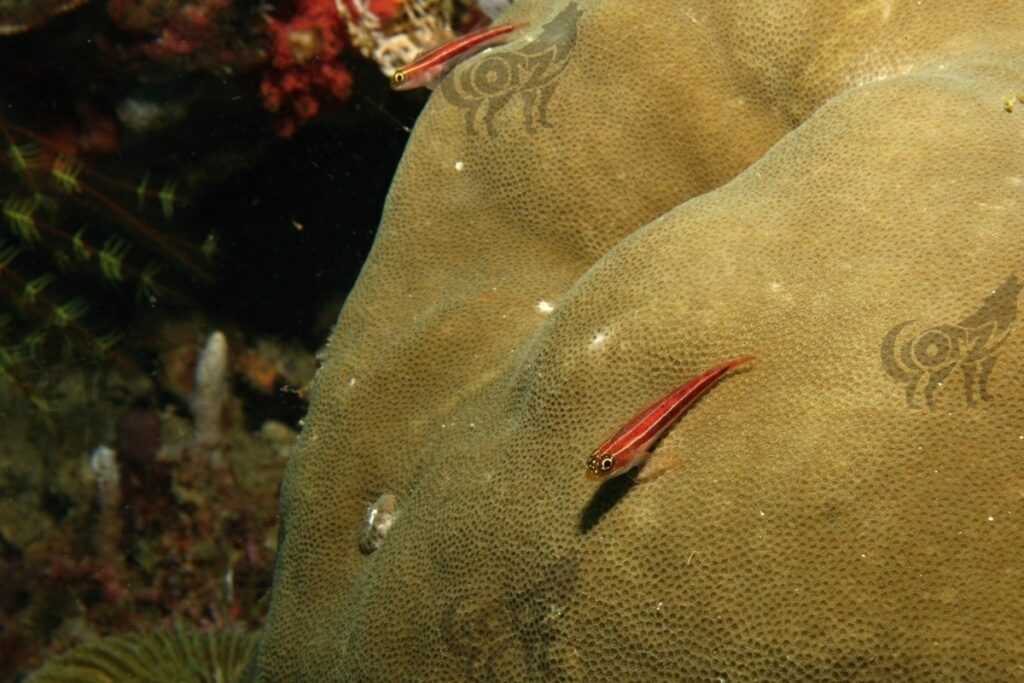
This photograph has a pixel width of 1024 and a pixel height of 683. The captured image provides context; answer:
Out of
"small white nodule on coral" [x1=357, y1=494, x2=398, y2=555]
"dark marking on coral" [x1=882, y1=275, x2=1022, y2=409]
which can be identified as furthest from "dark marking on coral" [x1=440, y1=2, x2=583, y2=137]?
"dark marking on coral" [x1=882, y1=275, x2=1022, y2=409]

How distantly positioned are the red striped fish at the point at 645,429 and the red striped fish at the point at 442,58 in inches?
76.1

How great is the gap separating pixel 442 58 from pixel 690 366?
192 centimetres

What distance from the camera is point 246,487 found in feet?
19.1

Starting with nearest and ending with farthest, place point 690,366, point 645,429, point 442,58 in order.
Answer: point 645,429 → point 690,366 → point 442,58

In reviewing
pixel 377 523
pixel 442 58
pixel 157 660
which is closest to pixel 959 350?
pixel 377 523

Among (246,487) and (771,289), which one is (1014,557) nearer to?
(771,289)

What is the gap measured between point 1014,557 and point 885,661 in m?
0.40

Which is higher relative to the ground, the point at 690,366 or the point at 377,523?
the point at 690,366

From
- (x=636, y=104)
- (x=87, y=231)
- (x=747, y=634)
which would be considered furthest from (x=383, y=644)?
(x=87, y=231)

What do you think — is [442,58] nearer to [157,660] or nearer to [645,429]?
[645,429]

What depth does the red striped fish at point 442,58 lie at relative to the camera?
3291 mm

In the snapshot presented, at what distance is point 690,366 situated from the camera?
2.19 meters

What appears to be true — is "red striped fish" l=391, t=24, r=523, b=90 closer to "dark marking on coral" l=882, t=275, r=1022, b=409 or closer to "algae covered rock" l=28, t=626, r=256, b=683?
"dark marking on coral" l=882, t=275, r=1022, b=409

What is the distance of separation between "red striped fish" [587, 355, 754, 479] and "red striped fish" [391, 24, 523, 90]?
6.34ft
